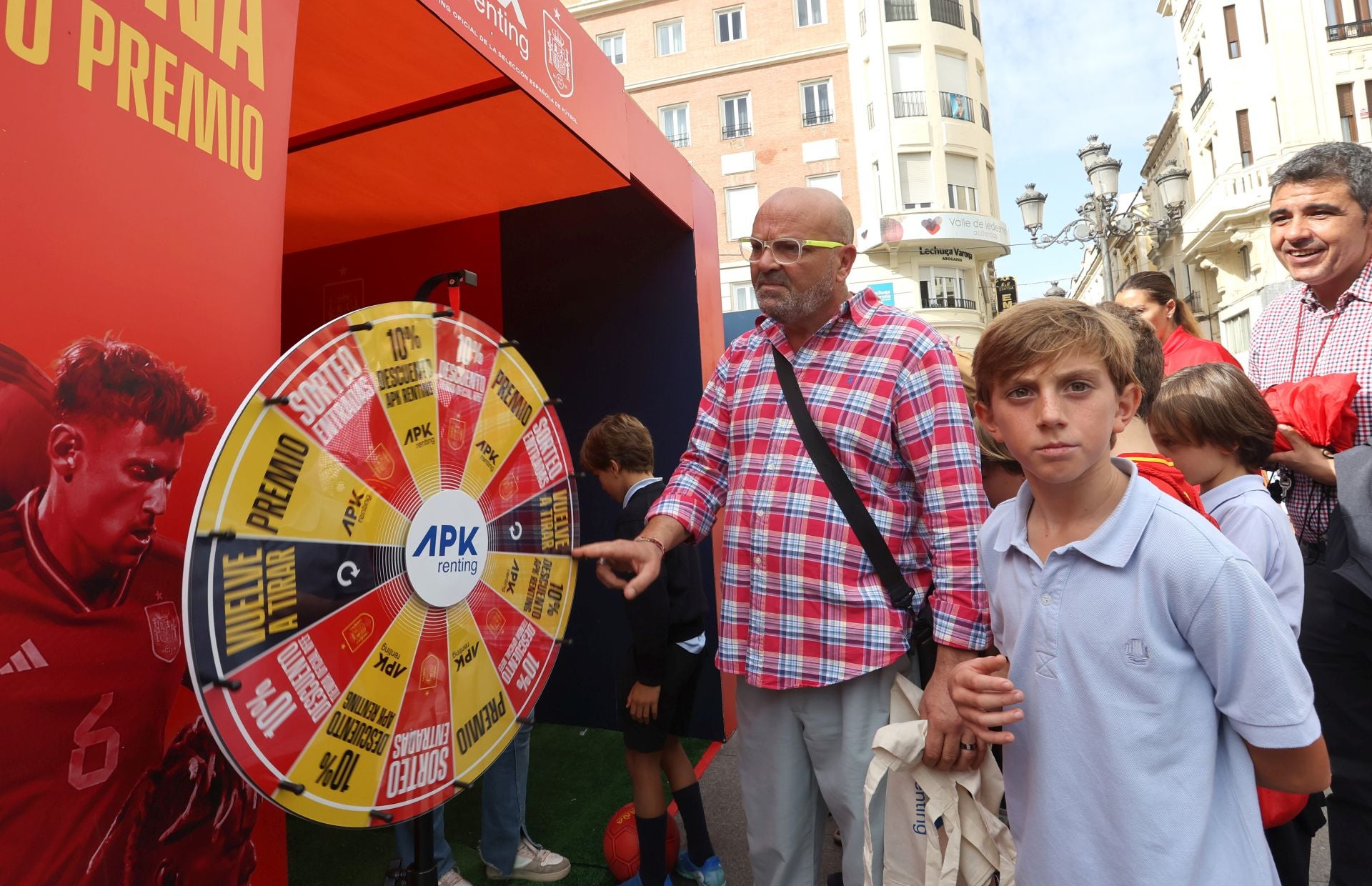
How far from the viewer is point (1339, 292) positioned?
2242 millimetres

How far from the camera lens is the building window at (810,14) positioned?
74.4 feet

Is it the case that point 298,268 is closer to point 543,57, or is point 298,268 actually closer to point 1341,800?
point 543,57

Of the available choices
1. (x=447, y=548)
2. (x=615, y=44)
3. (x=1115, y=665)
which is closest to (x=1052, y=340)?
(x=1115, y=665)

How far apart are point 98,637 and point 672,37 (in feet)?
85.4

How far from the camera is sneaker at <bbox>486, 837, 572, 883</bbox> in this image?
3.04 metres

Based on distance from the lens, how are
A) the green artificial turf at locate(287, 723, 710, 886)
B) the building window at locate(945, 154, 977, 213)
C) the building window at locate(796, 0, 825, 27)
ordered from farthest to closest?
the building window at locate(945, 154, 977, 213)
the building window at locate(796, 0, 825, 27)
the green artificial turf at locate(287, 723, 710, 886)

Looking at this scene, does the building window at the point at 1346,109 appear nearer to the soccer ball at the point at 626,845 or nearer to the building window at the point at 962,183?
the building window at the point at 962,183

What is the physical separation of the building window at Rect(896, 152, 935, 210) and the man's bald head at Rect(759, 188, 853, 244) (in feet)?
72.9

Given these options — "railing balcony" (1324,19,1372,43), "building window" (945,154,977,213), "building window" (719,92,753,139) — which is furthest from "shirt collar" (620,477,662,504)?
"railing balcony" (1324,19,1372,43)

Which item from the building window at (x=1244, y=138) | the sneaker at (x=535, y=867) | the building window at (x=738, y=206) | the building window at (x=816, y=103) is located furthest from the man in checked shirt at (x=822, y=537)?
the building window at (x=1244, y=138)

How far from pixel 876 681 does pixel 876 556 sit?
0.32m

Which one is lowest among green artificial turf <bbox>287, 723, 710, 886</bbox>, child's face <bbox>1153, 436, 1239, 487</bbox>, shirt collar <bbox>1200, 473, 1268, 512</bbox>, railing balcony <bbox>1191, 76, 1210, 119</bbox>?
green artificial turf <bbox>287, 723, 710, 886</bbox>

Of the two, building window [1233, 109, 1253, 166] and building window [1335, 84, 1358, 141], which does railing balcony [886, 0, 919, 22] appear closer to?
building window [1233, 109, 1253, 166]

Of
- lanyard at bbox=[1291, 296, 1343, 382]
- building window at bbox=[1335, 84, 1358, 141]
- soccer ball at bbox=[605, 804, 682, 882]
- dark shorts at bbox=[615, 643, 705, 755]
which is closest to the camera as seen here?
lanyard at bbox=[1291, 296, 1343, 382]
